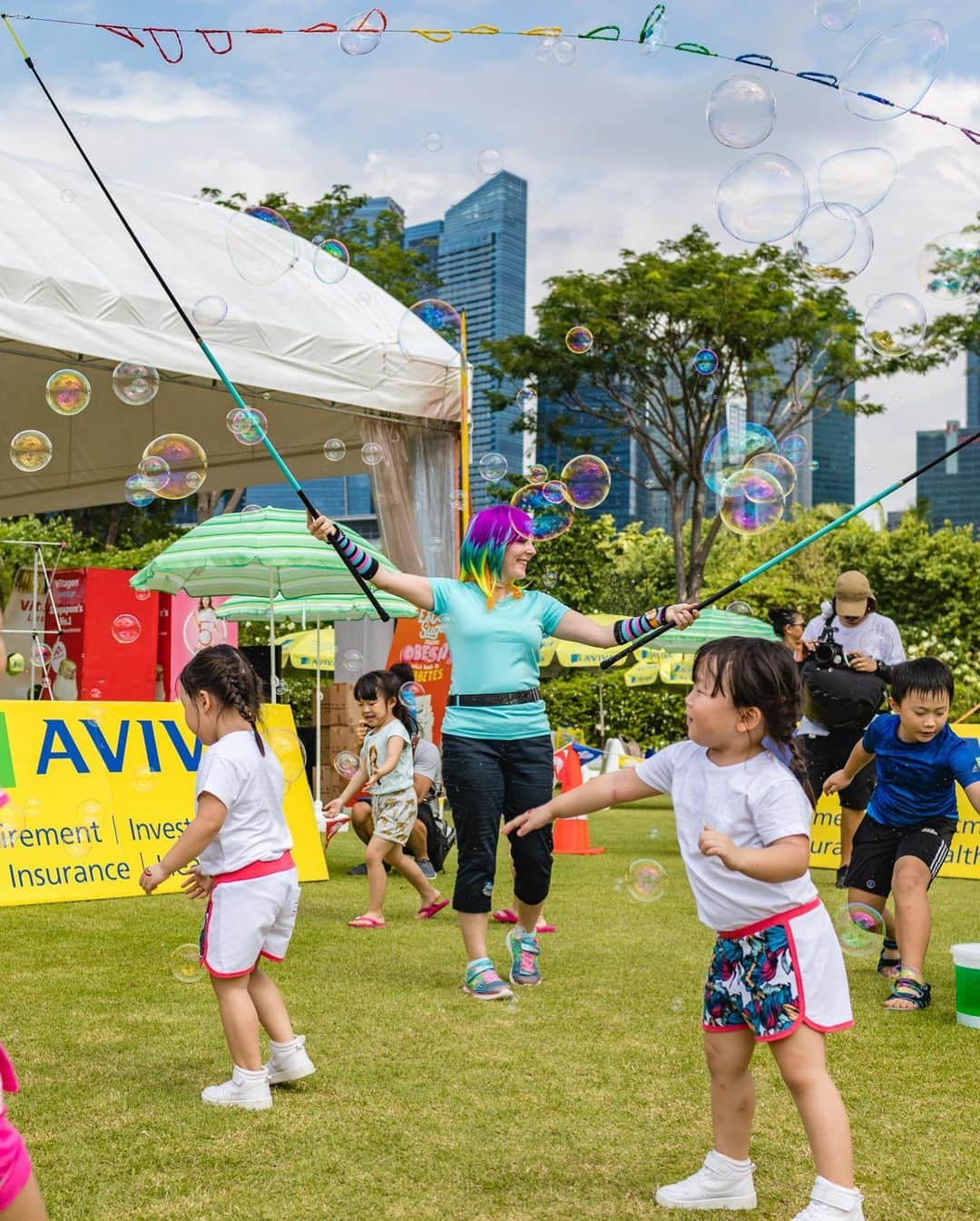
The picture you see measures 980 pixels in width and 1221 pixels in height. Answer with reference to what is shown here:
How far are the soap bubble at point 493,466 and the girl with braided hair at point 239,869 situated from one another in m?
4.32

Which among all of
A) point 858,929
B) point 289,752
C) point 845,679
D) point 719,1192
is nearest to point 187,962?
point 719,1192

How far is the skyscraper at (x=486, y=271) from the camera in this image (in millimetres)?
16625

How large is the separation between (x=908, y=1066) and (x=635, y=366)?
53.1 feet

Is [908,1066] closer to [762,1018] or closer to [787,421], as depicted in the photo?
[762,1018]

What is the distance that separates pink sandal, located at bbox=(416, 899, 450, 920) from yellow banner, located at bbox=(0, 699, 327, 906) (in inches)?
37.6

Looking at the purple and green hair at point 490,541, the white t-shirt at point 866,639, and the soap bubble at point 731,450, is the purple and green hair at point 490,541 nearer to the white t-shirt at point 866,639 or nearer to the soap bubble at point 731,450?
the soap bubble at point 731,450

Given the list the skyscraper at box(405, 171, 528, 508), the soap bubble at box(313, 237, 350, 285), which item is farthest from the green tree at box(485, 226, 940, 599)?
the soap bubble at box(313, 237, 350, 285)

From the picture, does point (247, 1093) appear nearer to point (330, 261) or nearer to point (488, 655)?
point (488, 655)

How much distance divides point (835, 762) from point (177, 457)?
4034 millimetres

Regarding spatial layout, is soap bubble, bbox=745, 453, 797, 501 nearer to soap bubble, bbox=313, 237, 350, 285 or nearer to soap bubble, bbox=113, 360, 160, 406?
soap bubble, bbox=313, 237, 350, 285

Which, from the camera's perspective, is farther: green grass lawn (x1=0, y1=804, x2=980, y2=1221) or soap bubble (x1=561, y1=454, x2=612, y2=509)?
soap bubble (x1=561, y1=454, x2=612, y2=509)

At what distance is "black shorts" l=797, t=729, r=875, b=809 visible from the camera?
739 centimetres

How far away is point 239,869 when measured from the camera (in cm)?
341

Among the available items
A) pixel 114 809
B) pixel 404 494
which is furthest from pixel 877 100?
pixel 404 494
